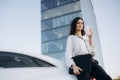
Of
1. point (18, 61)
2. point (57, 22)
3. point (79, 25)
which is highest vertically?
point (57, 22)

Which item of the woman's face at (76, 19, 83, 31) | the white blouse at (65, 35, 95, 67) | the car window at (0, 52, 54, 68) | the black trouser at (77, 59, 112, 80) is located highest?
the woman's face at (76, 19, 83, 31)

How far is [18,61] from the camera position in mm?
2230

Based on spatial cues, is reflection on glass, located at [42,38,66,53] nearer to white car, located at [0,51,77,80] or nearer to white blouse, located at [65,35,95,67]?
white blouse, located at [65,35,95,67]

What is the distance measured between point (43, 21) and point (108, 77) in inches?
2367

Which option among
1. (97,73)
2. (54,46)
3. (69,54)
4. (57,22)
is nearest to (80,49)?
(69,54)

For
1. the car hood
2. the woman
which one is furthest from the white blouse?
the car hood

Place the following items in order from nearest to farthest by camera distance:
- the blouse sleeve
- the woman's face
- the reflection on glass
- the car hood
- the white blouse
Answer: the car hood < the blouse sleeve < the white blouse < the woman's face < the reflection on glass

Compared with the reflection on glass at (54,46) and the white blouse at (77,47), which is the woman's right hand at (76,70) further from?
the reflection on glass at (54,46)

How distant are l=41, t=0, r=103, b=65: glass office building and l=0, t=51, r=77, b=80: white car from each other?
48786 millimetres

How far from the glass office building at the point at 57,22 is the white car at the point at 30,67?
48786 millimetres

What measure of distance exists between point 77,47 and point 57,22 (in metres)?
56.0

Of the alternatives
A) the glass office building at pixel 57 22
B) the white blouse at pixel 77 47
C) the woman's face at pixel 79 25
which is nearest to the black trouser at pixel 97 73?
the white blouse at pixel 77 47

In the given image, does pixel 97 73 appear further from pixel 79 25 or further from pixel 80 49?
pixel 79 25

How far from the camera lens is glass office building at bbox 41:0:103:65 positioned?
54125mm
